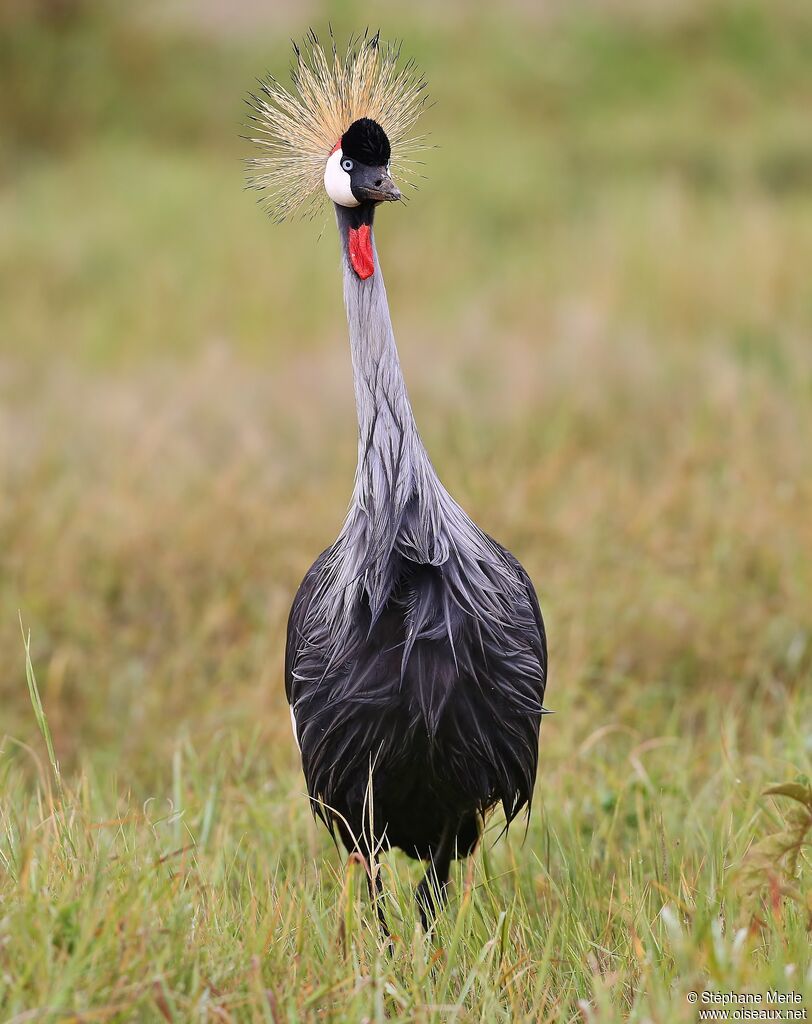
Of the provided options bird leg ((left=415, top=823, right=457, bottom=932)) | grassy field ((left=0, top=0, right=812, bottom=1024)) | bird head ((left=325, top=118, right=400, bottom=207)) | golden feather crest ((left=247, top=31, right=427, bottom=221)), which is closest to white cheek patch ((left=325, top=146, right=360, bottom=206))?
bird head ((left=325, top=118, right=400, bottom=207))

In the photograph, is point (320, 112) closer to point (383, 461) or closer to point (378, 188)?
point (378, 188)

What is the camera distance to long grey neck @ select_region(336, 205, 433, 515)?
221 cm

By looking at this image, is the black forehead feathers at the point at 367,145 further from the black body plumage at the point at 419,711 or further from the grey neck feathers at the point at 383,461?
the black body plumage at the point at 419,711

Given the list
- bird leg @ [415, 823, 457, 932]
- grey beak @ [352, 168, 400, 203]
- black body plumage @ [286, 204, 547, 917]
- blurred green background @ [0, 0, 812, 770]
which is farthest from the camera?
blurred green background @ [0, 0, 812, 770]

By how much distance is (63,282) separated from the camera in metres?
7.96

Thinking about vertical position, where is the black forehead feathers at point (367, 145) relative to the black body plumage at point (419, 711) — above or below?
above

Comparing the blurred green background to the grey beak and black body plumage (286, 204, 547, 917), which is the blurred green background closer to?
black body plumage (286, 204, 547, 917)

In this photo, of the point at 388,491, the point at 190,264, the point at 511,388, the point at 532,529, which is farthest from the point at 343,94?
the point at 190,264

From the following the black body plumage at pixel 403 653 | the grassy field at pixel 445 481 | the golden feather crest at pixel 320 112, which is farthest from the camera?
the golden feather crest at pixel 320 112

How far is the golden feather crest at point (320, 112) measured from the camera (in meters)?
2.36

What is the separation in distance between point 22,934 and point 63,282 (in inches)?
267

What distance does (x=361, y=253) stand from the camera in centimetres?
220

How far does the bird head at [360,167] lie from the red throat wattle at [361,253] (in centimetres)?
5

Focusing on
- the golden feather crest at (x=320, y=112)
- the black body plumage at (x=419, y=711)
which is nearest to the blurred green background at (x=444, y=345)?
the golden feather crest at (x=320, y=112)
